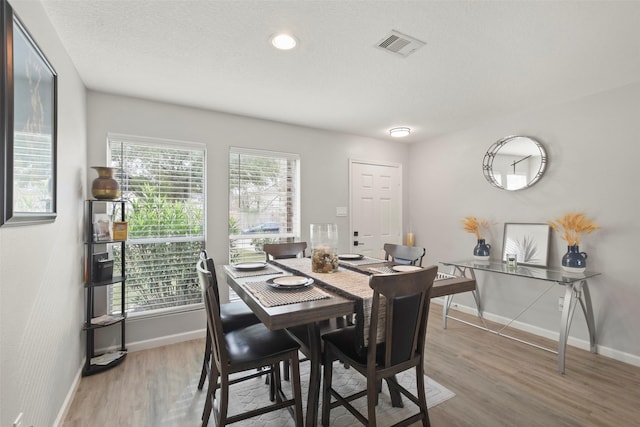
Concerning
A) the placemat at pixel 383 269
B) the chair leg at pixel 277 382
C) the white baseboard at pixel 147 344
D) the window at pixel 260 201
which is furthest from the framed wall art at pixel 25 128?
the placemat at pixel 383 269

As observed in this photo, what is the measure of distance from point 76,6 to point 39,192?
3.40 ft

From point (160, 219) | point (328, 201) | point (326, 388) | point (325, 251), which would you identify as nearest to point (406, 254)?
point (325, 251)

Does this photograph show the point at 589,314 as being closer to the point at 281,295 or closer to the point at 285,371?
the point at 285,371

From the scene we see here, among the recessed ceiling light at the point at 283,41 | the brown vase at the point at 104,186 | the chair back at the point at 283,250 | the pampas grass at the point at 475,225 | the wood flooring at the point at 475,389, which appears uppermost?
the recessed ceiling light at the point at 283,41

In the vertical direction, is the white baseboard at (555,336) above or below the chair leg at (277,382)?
below

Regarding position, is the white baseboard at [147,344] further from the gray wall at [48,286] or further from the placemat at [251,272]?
the placemat at [251,272]

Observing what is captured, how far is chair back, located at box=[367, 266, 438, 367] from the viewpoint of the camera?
1.49 m

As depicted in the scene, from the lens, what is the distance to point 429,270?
1626mm

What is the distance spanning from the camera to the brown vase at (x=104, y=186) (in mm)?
2529

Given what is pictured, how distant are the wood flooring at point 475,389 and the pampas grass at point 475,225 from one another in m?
1.30

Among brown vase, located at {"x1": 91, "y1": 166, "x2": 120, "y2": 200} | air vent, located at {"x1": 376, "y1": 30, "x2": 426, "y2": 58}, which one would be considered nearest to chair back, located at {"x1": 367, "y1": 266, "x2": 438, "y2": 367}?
air vent, located at {"x1": 376, "y1": 30, "x2": 426, "y2": 58}

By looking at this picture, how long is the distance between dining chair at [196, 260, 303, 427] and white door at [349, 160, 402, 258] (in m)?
2.66

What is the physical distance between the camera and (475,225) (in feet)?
12.4

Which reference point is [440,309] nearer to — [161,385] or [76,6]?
[161,385]
